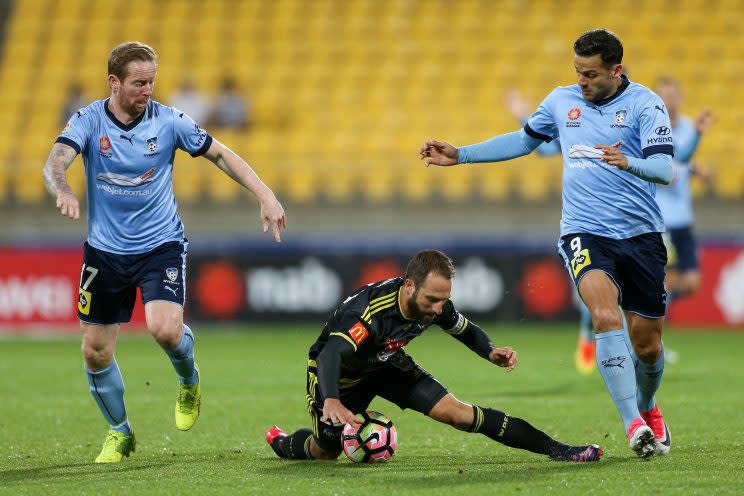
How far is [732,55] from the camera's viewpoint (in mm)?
21109

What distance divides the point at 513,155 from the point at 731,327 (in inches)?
419

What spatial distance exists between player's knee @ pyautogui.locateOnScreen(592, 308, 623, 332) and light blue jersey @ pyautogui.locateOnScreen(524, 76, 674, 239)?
469 millimetres

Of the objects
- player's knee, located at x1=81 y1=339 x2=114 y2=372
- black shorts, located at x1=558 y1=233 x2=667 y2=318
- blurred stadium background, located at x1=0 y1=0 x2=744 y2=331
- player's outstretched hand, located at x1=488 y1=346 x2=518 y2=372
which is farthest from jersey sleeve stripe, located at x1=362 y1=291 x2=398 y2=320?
blurred stadium background, located at x1=0 y1=0 x2=744 y2=331

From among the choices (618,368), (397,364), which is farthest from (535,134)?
(397,364)

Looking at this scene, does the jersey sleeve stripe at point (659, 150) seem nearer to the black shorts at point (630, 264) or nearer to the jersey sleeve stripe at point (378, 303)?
the black shorts at point (630, 264)

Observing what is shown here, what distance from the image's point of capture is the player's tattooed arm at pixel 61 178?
6.36m

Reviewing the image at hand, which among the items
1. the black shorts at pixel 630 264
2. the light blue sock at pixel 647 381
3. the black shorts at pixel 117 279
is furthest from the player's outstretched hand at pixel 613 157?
the black shorts at pixel 117 279

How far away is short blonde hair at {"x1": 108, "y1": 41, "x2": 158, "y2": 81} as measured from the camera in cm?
686

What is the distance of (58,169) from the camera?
6.68m

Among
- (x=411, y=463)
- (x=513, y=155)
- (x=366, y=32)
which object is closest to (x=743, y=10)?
(x=366, y=32)

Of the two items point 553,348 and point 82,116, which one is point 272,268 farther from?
point 82,116

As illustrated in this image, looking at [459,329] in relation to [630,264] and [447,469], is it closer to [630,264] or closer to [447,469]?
[447,469]

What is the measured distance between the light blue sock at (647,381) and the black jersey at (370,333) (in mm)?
1119

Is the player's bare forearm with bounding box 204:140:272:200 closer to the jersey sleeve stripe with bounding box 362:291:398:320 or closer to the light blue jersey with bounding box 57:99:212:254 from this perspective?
the light blue jersey with bounding box 57:99:212:254
